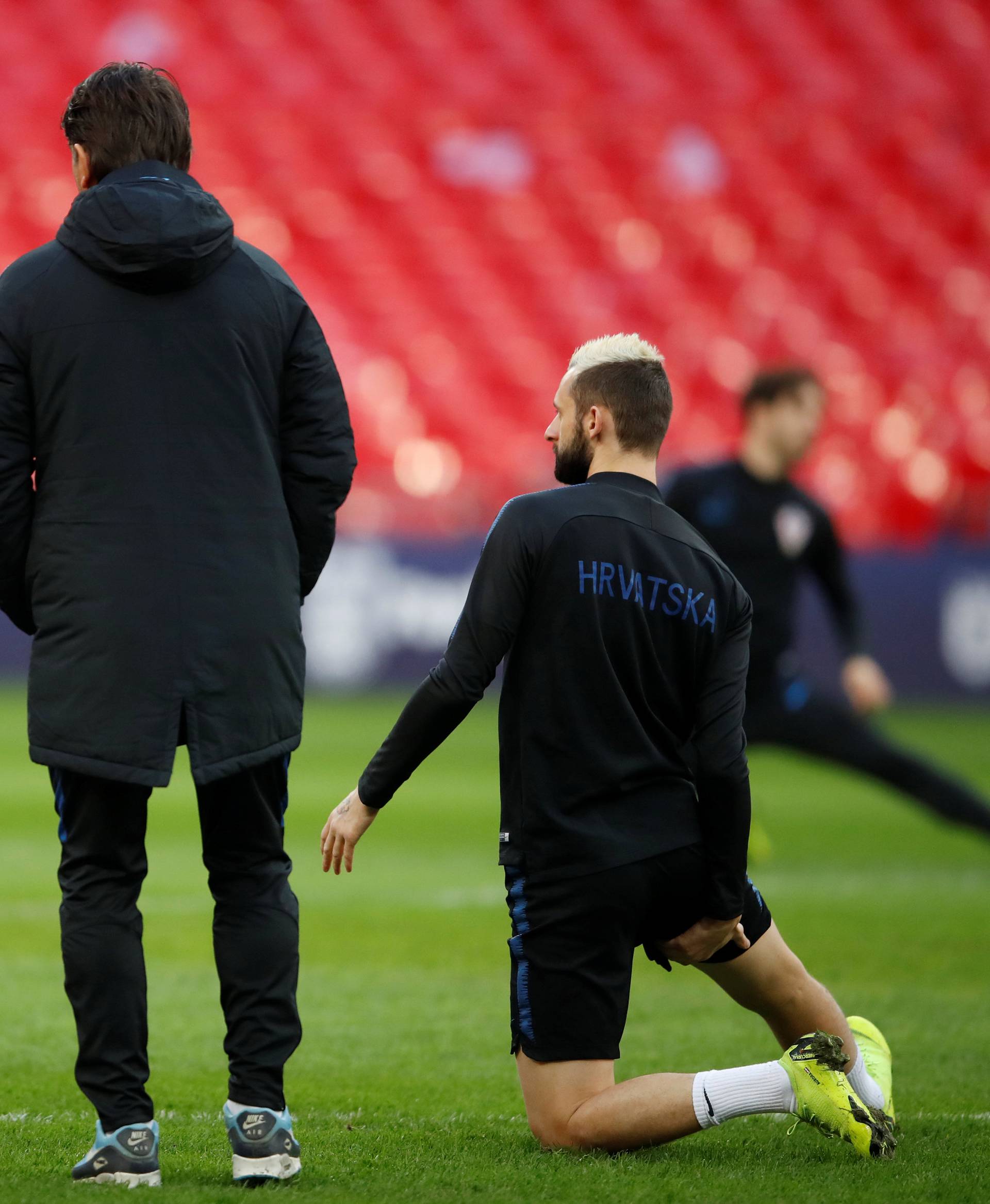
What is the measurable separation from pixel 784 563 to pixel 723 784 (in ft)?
10.2

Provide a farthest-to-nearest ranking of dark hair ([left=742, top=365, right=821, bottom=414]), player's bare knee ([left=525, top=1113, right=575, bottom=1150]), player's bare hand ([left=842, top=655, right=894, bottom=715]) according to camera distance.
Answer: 1. player's bare hand ([left=842, top=655, right=894, bottom=715])
2. dark hair ([left=742, top=365, right=821, bottom=414])
3. player's bare knee ([left=525, top=1113, right=575, bottom=1150])

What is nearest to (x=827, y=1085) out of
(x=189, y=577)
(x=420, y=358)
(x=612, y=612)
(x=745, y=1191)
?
(x=745, y=1191)

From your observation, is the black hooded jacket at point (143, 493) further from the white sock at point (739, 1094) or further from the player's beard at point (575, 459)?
the white sock at point (739, 1094)

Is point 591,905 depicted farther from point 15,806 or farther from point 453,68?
point 453,68

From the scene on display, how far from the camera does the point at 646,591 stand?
2.72m

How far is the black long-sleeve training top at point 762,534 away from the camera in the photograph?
18.5ft

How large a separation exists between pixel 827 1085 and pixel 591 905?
456mm

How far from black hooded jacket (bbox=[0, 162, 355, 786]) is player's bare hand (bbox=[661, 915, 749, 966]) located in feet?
2.27

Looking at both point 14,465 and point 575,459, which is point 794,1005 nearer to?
point 575,459

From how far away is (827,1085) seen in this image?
2703mm

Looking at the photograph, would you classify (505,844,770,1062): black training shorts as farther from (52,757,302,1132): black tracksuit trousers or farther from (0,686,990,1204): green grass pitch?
(52,757,302,1132): black tracksuit trousers

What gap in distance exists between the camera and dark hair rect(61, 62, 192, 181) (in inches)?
103

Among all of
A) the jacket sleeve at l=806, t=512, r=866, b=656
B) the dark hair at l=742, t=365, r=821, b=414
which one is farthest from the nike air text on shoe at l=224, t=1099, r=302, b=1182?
the jacket sleeve at l=806, t=512, r=866, b=656

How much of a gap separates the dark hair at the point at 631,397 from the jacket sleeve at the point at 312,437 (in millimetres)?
379
